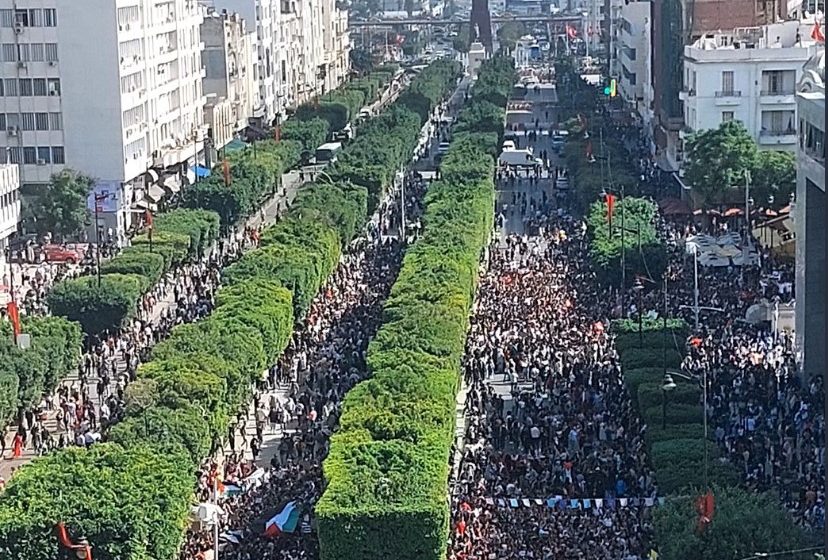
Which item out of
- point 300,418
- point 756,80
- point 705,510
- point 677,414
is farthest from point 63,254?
point 705,510

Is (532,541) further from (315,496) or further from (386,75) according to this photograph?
(386,75)

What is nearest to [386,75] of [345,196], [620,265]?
[345,196]

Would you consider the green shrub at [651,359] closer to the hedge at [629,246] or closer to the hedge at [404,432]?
the hedge at [404,432]

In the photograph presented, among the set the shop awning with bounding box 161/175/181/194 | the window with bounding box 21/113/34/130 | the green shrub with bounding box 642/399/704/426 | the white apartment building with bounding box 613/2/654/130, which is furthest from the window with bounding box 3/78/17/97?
the green shrub with bounding box 642/399/704/426

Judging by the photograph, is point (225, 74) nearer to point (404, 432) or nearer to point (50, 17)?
point (50, 17)

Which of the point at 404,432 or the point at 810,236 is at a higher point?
the point at 810,236

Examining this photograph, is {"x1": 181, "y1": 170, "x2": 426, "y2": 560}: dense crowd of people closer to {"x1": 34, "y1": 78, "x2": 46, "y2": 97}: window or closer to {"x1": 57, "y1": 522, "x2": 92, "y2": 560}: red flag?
{"x1": 57, "y1": 522, "x2": 92, "y2": 560}: red flag

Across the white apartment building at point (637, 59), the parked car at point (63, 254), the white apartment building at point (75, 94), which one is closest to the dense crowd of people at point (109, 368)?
the parked car at point (63, 254)

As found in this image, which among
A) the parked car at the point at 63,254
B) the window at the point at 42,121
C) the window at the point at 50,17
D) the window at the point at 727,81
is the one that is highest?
the window at the point at 50,17
